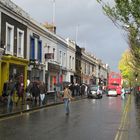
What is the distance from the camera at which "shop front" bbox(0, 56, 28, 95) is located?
3341cm

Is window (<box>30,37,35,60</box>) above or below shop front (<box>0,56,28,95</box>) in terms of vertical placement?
above

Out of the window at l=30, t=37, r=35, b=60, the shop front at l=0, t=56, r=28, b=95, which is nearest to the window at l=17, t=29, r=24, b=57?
the shop front at l=0, t=56, r=28, b=95

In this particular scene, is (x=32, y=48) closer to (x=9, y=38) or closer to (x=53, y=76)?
(x=9, y=38)

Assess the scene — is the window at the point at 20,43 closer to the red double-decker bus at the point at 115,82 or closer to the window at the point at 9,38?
the window at the point at 9,38

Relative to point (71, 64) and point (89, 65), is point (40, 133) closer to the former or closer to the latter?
point (71, 64)

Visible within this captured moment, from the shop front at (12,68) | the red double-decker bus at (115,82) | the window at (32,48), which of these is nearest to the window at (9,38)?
the shop front at (12,68)

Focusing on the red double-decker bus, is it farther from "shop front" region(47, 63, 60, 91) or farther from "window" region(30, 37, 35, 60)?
"window" region(30, 37, 35, 60)

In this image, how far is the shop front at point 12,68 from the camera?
110 feet

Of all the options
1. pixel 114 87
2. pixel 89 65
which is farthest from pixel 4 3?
pixel 89 65

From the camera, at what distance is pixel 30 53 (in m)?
42.6

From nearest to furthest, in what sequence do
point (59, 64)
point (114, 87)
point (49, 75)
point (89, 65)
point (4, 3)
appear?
1. point (4, 3)
2. point (49, 75)
3. point (59, 64)
4. point (114, 87)
5. point (89, 65)

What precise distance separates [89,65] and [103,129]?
75.2 m

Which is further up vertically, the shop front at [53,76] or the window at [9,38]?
the window at [9,38]

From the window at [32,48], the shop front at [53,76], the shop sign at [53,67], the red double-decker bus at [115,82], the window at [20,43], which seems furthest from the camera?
the red double-decker bus at [115,82]
